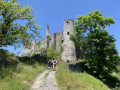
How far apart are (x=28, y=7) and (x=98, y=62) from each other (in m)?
13.1

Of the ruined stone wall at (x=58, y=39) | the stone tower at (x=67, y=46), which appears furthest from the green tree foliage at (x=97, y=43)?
the ruined stone wall at (x=58, y=39)

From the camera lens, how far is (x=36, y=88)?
925cm

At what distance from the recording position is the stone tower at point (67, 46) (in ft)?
99.8

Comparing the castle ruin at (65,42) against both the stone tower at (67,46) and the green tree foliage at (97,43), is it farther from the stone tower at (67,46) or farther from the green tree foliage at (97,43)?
the green tree foliage at (97,43)

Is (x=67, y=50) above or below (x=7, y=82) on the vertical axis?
above

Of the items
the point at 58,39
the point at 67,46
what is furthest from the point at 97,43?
the point at 58,39

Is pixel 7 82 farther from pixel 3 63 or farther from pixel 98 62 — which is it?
pixel 98 62

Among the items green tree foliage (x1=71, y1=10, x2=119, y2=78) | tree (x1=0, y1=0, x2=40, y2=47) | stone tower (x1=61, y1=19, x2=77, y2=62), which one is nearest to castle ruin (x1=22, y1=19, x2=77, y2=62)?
stone tower (x1=61, y1=19, x2=77, y2=62)

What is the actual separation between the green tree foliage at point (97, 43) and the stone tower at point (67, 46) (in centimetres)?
708

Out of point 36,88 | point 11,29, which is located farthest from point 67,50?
point 36,88

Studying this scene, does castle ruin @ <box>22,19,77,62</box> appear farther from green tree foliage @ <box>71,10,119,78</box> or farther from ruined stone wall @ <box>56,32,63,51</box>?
green tree foliage @ <box>71,10,119,78</box>

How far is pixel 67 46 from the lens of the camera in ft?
102

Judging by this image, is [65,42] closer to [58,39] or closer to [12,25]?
[58,39]

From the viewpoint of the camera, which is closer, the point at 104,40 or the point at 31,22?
the point at 31,22
